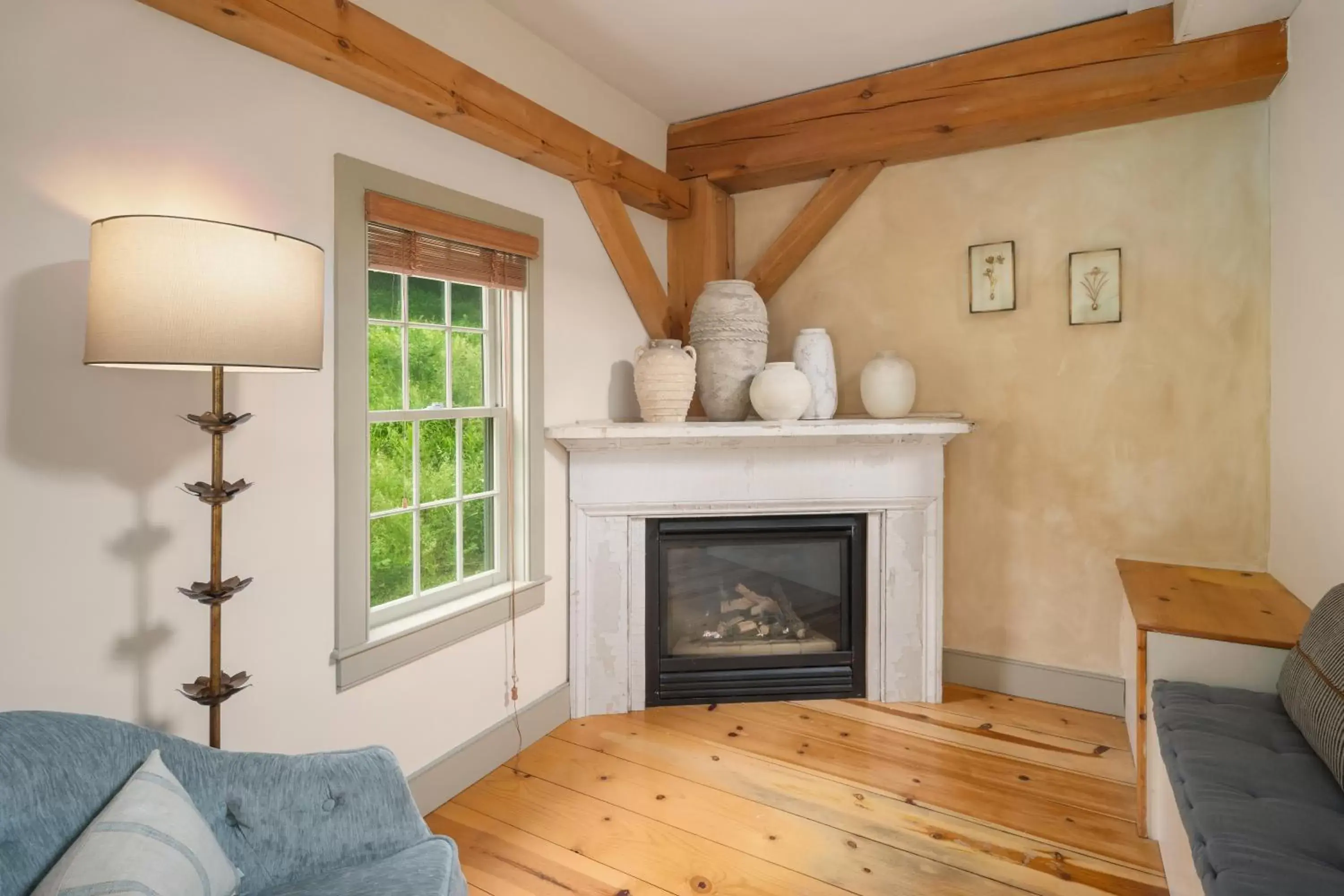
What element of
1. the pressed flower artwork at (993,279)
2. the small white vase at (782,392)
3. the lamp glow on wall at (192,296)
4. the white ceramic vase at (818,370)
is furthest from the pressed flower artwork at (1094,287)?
the lamp glow on wall at (192,296)

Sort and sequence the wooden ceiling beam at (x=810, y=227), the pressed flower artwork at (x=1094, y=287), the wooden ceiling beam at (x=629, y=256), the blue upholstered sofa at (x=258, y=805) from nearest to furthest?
the blue upholstered sofa at (x=258, y=805) → the pressed flower artwork at (x=1094, y=287) → the wooden ceiling beam at (x=629, y=256) → the wooden ceiling beam at (x=810, y=227)

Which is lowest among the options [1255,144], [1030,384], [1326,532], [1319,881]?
[1319,881]

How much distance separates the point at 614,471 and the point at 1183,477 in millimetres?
2254

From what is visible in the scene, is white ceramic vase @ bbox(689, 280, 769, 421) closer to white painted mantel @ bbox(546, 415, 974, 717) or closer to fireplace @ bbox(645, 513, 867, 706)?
white painted mantel @ bbox(546, 415, 974, 717)

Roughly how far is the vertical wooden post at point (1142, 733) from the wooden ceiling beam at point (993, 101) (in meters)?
1.93

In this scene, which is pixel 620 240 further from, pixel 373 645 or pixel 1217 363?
pixel 1217 363

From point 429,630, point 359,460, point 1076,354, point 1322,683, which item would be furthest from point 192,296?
point 1076,354

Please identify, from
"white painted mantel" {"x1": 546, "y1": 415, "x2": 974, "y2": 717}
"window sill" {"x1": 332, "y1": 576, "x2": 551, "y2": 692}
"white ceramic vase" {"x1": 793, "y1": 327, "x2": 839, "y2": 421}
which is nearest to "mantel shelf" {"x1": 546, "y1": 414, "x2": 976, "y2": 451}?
"white painted mantel" {"x1": 546, "y1": 415, "x2": 974, "y2": 717}

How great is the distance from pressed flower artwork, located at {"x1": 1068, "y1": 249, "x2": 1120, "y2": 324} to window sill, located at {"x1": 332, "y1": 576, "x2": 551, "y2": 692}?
2431 mm

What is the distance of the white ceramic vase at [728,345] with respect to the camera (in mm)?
3193

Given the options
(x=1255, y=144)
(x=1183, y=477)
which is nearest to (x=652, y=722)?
(x=1183, y=477)

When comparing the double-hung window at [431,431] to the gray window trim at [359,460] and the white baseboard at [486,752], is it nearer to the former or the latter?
the gray window trim at [359,460]

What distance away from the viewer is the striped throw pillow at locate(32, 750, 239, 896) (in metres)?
0.99

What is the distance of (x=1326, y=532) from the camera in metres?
2.05
